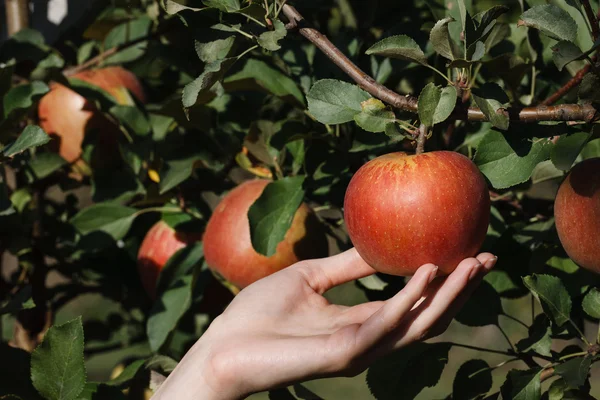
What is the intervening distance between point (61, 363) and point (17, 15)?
110 cm

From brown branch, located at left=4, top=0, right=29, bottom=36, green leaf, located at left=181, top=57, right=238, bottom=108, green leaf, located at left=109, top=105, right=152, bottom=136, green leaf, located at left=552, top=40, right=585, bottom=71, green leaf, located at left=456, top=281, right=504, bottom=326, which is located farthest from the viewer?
brown branch, located at left=4, top=0, right=29, bottom=36

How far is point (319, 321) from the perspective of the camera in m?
0.97

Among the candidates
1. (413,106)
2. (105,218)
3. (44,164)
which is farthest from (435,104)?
(44,164)

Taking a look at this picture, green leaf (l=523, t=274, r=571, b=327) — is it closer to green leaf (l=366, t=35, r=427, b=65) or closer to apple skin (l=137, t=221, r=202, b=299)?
green leaf (l=366, t=35, r=427, b=65)

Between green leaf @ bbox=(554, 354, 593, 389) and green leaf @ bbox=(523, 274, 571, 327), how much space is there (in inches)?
2.5

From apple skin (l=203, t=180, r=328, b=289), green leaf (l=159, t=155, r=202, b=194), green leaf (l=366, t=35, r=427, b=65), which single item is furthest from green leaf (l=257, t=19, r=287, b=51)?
green leaf (l=159, t=155, r=202, b=194)

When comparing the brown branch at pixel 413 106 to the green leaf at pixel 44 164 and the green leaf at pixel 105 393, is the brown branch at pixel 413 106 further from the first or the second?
the green leaf at pixel 44 164

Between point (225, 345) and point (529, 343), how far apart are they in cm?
39

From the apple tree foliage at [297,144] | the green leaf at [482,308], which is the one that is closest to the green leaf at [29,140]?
the apple tree foliage at [297,144]

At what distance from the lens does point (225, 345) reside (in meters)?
0.94

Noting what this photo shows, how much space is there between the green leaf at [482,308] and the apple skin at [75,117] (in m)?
0.78

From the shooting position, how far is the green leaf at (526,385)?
939 mm

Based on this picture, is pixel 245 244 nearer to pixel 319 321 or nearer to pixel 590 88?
pixel 319 321

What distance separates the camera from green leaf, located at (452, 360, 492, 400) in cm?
105
